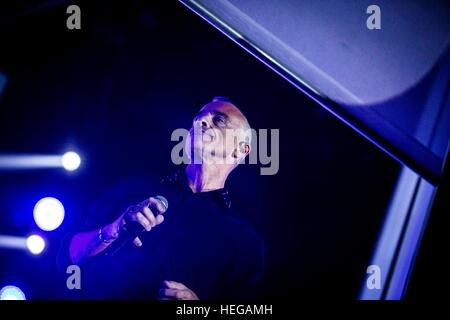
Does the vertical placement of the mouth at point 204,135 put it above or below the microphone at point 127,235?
above

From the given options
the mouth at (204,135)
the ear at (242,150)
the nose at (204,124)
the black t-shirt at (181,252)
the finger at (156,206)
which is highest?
the nose at (204,124)

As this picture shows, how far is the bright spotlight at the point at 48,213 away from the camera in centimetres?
159

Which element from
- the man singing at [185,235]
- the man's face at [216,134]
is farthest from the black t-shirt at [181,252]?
the man's face at [216,134]

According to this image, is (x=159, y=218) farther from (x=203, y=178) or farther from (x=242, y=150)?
(x=242, y=150)

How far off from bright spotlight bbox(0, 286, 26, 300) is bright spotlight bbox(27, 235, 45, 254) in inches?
6.7

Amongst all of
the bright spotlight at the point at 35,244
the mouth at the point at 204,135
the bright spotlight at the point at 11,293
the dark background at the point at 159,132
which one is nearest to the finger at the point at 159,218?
the dark background at the point at 159,132

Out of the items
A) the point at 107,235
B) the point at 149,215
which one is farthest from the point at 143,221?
the point at 107,235

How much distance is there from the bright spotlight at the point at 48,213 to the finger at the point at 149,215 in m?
0.39

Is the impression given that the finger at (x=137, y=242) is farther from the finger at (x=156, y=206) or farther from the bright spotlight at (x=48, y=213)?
the bright spotlight at (x=48, y=213)

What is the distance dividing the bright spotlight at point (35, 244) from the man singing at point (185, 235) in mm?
146

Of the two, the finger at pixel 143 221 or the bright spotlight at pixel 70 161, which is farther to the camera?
the bright spotlight at pixel 70 161

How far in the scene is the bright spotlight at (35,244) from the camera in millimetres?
1604

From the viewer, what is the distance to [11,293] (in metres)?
1.56

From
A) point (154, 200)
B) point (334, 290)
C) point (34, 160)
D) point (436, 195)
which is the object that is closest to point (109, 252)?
point (154, 200)
